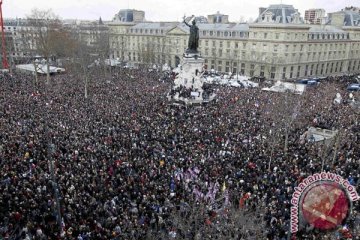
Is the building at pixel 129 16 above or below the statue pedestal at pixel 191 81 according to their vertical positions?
above

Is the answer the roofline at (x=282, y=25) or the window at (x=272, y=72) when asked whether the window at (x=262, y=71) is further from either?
the roofline at (x=282, y=25)

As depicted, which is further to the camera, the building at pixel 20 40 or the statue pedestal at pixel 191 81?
the building at pixel 20 40

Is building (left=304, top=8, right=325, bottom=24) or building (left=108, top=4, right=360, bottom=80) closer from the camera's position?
building (left=108, top=4, right=360, bottom=80)

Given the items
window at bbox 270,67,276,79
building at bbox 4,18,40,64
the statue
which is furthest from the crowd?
building at bbox 4,18,40,64

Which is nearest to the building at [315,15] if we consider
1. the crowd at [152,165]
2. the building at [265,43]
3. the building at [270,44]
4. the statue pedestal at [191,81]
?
the building at [265,43]

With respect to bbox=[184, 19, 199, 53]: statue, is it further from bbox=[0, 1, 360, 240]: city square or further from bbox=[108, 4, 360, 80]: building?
bbox=[108, 4, 360, 80]: building

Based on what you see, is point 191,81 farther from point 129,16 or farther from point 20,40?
point 129,16

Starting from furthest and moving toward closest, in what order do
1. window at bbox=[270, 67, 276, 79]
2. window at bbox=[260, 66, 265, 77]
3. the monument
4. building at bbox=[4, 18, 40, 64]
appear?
window at bbox=[260, 66, 265, 77]
window at bbox=[270, 67, 276, 79]
building at bbox=[4, 18, 40, 64]
the monument
